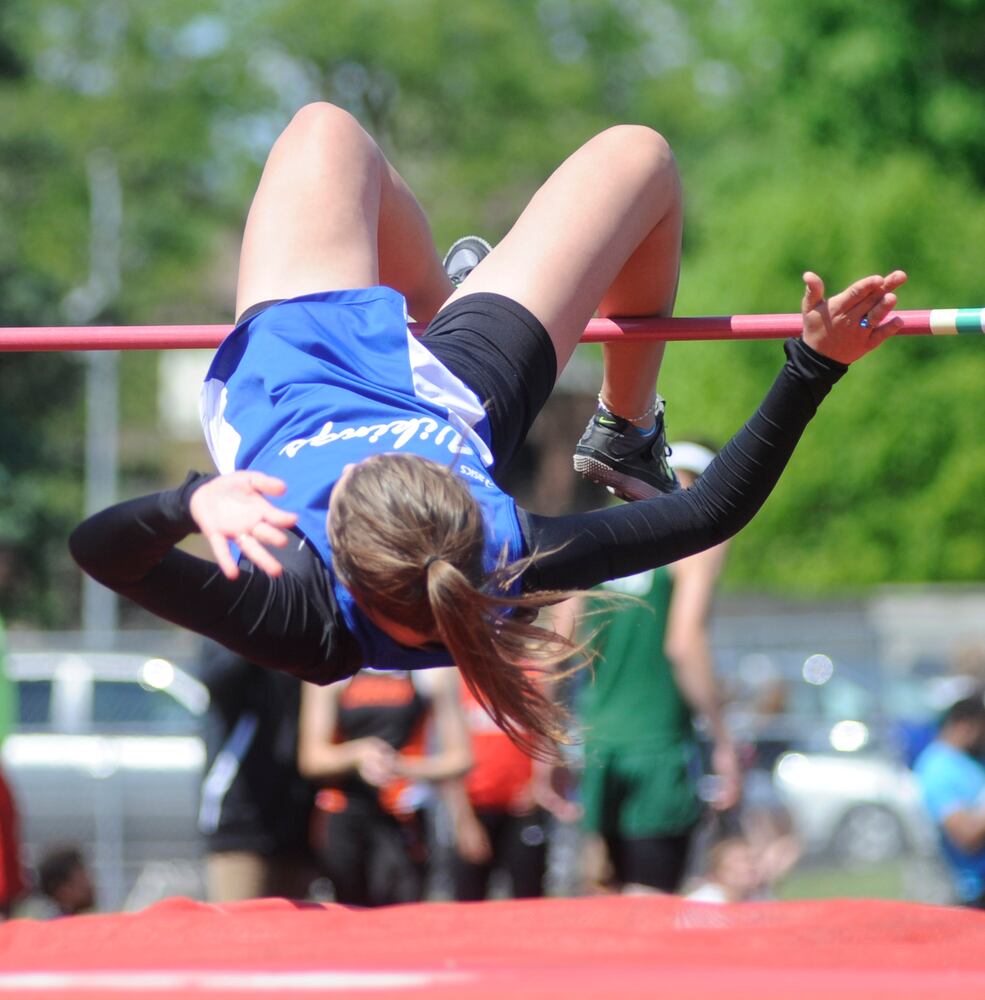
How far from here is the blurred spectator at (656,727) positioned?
493 centimetres

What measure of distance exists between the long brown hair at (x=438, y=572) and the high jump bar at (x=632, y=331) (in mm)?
771

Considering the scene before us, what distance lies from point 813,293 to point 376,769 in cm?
329

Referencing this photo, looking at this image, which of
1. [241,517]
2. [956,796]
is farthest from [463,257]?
[956,796]

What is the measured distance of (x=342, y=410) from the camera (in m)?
2.71

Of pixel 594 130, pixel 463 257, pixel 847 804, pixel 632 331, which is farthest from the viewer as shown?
pixel 594 130

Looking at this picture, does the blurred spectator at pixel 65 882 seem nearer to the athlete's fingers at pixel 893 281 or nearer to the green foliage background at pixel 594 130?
the athlete's fingers at pixel 893 281

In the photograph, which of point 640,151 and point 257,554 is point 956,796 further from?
point 257,554

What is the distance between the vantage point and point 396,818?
236 inches

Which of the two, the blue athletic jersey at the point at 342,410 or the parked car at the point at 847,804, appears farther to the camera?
the parked car at the point at 847,804

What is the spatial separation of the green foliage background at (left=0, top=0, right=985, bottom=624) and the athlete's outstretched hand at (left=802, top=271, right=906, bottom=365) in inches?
584

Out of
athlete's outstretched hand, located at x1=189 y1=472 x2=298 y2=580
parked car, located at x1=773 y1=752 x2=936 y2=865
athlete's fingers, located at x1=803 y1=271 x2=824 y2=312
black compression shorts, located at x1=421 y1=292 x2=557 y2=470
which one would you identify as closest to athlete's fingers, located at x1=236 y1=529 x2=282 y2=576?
athlete's outstretched hand, located at x1=189 y1=472 x2=298 y2=580

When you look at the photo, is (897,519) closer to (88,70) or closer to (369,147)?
(369,147)

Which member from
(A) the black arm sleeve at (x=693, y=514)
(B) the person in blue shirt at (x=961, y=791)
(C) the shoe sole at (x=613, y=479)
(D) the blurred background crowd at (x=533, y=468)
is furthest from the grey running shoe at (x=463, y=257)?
(B) the person in blue shirt at (x=961, y=791)

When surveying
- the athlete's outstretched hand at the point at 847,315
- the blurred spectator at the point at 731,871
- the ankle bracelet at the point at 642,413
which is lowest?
the blurred spectator at the point at 731,871
